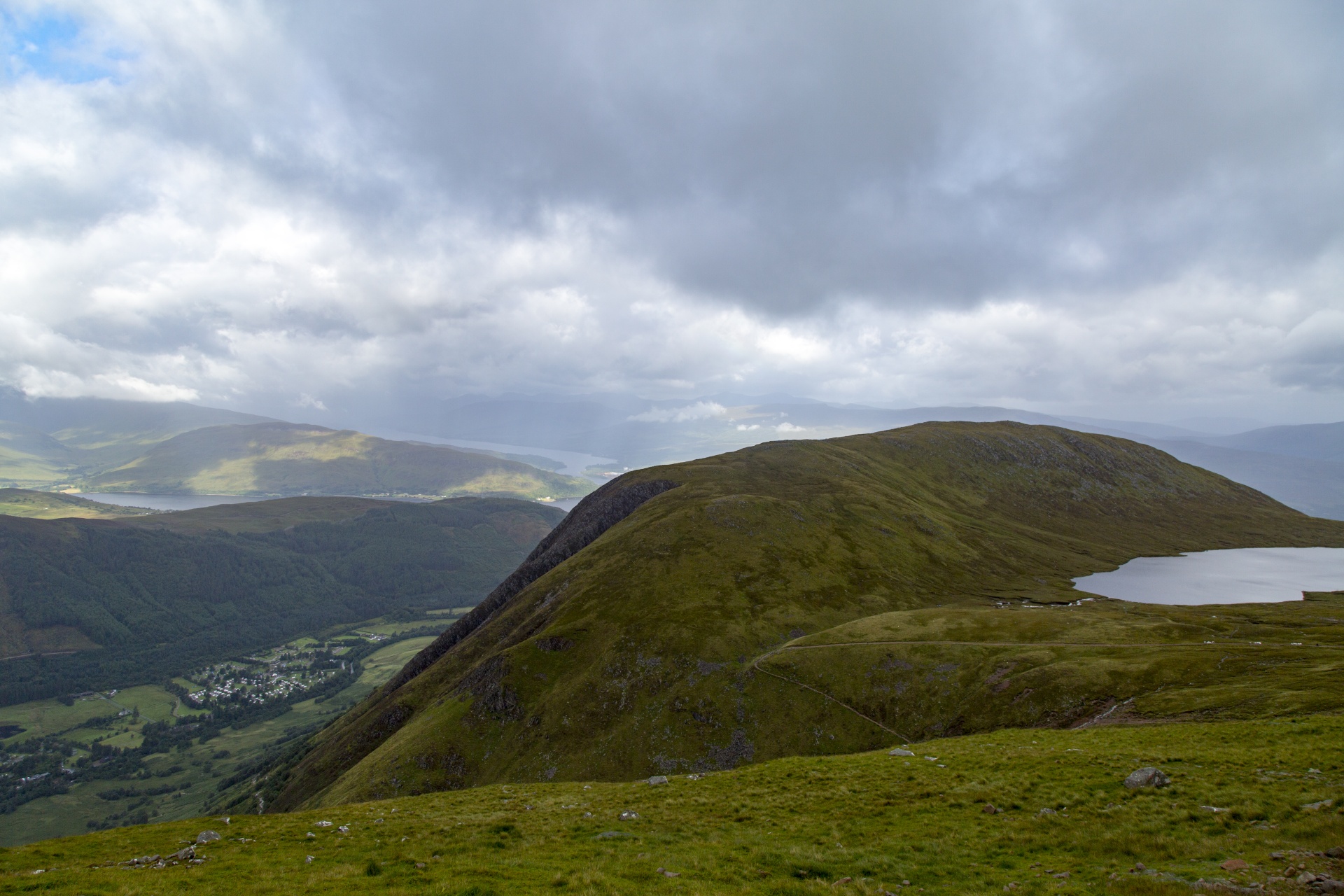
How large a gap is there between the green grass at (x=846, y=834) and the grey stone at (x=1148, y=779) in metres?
0.65

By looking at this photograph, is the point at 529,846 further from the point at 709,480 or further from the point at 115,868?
the point at 709,480

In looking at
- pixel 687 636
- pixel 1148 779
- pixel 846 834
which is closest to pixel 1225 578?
pixel 687 636

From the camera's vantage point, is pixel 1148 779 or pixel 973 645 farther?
pixel 973 645

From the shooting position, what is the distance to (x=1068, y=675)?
5688cm

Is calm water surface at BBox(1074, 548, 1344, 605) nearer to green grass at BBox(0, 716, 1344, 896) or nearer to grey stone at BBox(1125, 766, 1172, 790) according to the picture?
green grass at BBox(0, 716, 1344, 896)

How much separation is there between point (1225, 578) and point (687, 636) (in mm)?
149353

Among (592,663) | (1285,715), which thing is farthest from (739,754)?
(1285,715)

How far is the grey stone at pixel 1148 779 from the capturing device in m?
25.9

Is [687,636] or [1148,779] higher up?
[1148,779]

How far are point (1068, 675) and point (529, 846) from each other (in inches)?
2268

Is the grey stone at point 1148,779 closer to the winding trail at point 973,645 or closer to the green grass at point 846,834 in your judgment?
the green grass at point 846,834

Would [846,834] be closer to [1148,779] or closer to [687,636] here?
[1148,779]

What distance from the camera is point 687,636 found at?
95062 mm

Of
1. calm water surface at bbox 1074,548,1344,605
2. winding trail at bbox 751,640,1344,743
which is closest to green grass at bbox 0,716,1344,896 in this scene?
winding trail at bbox 751,640,1344,743
